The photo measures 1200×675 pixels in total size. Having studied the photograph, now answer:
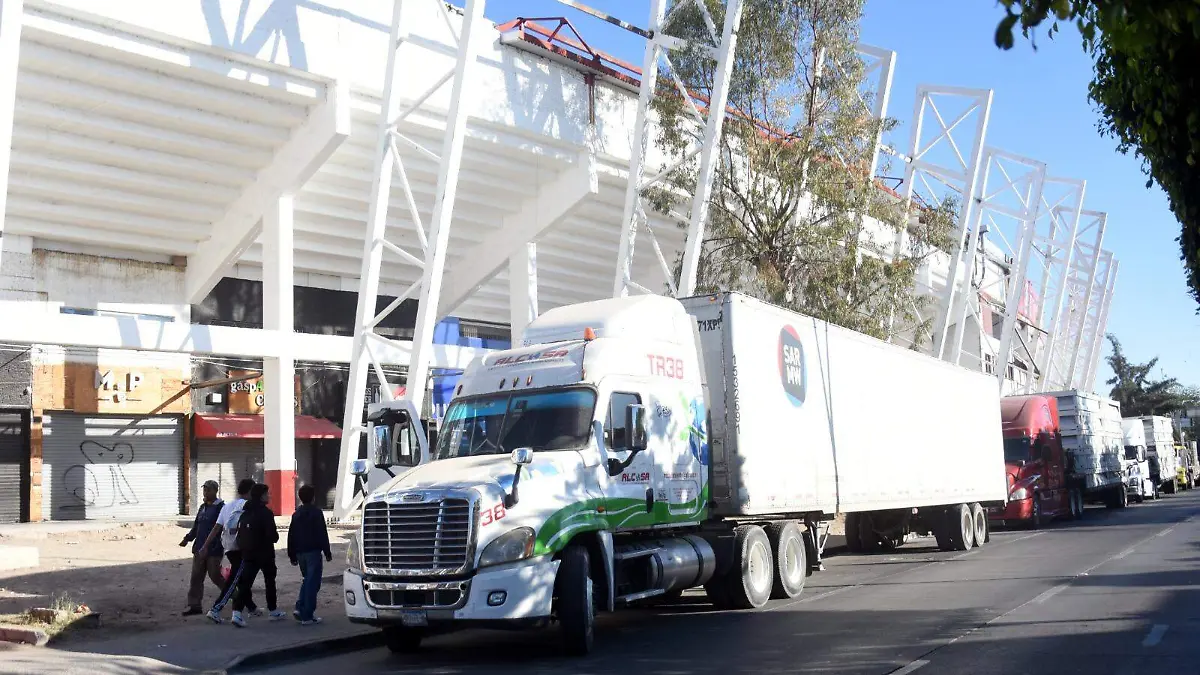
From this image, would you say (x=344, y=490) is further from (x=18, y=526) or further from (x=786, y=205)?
(x=786, y=205)

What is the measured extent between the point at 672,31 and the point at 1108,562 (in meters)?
16.6

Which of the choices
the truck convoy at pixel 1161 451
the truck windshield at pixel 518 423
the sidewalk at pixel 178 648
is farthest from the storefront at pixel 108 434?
the truck convoy at pixel 1161 451

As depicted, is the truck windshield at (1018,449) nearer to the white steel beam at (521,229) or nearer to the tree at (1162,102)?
the white steel beam at (521,229)

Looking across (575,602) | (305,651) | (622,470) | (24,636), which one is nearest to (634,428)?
(622,470)

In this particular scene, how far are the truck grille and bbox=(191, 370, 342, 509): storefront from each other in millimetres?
19679

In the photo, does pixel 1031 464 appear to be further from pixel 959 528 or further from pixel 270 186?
pixel 270 186

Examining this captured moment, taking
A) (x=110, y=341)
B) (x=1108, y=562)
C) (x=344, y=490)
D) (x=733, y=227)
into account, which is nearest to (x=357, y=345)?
(x=344, y=490)

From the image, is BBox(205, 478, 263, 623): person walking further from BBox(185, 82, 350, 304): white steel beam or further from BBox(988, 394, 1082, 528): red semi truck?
BBox(988, 394, 1082, 528): red semi truck

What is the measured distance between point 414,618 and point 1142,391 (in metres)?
104

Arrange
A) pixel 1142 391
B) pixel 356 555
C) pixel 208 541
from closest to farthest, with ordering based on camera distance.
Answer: pixel 356 555
pixel 208 541
pixel 1142 391

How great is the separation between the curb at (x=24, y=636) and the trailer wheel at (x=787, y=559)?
A: 27.9 ft

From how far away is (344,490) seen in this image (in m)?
24.5

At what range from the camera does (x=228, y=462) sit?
3094 cm

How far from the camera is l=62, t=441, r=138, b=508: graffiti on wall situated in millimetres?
27531
